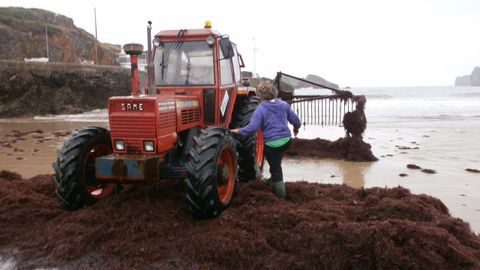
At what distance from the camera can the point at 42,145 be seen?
11844 millimetres

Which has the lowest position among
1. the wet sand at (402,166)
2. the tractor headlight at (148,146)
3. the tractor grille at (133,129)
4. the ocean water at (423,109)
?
the wet sand at (402,166)

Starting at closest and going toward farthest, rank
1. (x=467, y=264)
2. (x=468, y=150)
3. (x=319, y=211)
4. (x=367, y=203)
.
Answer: (x=467, y=264), (x=319, y=211), (x=367, y=203), (x=468, y=150)

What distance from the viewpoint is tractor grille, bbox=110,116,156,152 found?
454 cm

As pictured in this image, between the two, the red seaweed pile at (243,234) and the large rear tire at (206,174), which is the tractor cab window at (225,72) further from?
the red seaweed pile at (243,234)

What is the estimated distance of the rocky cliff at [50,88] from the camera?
72.7ft

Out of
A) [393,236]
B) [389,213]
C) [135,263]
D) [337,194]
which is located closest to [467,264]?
[393,236]

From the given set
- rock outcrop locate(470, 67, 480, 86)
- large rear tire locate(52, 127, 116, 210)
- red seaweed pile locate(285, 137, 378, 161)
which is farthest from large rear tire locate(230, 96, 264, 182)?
rock outcrop locate(470, 67, 480, 86)

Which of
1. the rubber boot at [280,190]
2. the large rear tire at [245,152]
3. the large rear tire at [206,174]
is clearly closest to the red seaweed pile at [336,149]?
the large rear tire at [245,152]

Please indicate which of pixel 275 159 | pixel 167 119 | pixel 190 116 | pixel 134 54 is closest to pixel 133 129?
pixel 167 119

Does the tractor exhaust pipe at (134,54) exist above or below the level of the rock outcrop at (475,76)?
below

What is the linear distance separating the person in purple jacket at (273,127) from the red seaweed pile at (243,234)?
356mm

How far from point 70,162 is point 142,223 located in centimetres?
108

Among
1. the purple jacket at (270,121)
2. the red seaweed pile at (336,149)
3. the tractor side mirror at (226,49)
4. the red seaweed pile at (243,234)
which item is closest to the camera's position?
the red seaweed pile at (243,234)

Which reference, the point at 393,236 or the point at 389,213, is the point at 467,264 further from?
the point at 389,213
